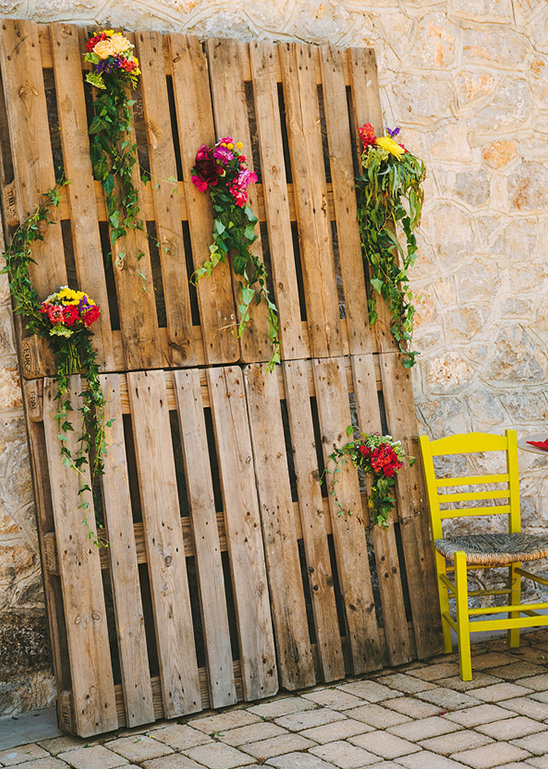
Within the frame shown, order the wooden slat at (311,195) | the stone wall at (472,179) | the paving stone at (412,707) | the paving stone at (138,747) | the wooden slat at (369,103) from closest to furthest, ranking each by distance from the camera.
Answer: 1. the paving stone at (138,747)
2. the paving stone at (412,707)
3. the wooden slat at (311,195)
4. the wooden slat at (369,103)
5. the stone wall at (472,179)

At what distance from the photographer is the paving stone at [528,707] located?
3012 millimetres

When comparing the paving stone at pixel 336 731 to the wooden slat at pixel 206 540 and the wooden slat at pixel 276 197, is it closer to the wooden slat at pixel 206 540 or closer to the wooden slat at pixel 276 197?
the wooden slat at pixel 206 540

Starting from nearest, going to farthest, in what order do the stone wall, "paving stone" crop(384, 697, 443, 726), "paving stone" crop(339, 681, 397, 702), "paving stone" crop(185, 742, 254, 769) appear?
"paving stone" crop(185, 742, 254, 769)
"paving stone" crop(384, 697, 443, 726)
"paving stone" crop(339, 681, 397, 702)
the stone wall

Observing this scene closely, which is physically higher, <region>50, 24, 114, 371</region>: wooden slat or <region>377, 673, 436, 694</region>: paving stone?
<region>50, 24, 114, 371</region>: wooden slat

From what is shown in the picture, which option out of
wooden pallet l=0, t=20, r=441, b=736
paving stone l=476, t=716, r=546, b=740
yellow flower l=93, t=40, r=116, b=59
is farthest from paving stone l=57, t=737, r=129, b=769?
yellow flower l=93, t=40, r=116, b=59

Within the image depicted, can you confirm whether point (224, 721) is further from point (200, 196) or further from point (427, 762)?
point (200, 196)

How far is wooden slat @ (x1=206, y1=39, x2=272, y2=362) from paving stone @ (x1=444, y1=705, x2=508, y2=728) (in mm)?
1662

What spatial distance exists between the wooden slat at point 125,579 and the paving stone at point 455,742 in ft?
3.66

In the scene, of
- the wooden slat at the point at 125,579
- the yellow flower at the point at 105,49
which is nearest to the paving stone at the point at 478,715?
the wooden slat at the point at 125,579

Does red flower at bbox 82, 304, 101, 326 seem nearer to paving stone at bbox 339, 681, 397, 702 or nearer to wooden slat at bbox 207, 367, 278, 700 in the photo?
wooden slat at bbox 207, 367, 278, 700

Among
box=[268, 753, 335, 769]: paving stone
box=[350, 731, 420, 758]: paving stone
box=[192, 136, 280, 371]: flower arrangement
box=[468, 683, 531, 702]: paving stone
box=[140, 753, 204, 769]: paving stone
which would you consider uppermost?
box=[192, 136, 280, 371]: flower arrangement

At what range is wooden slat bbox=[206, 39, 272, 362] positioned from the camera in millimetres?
3525

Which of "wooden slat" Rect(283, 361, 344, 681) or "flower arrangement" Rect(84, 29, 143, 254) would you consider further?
"wooden slat" Rect(283, 361, 344, 681)

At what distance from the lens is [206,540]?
3379 mm
